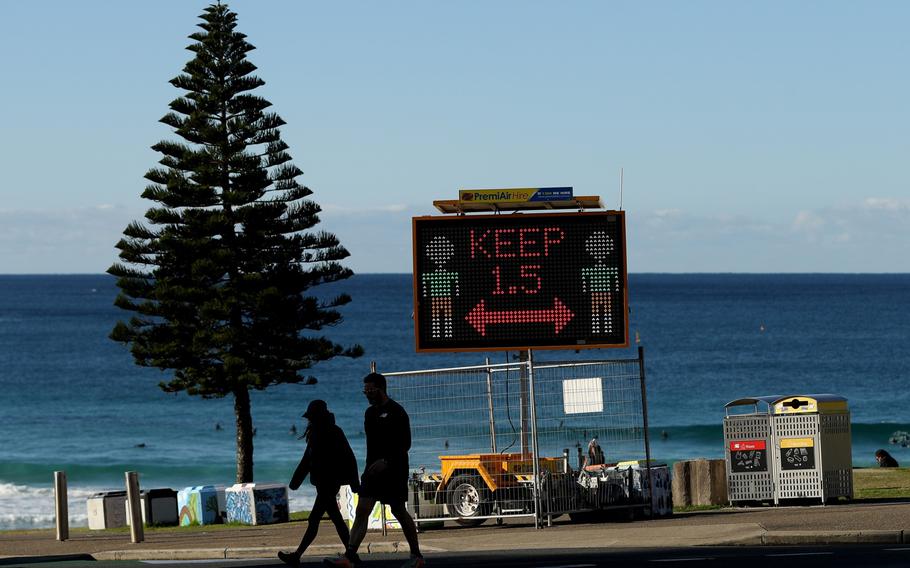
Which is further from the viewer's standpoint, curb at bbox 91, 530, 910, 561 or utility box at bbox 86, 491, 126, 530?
utility box at bbox 86, 491, 126, 530

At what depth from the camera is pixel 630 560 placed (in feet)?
46.2

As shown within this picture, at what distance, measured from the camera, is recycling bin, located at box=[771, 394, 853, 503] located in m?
19.9

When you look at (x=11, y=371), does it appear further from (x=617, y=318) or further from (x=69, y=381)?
(x=617, y=318)

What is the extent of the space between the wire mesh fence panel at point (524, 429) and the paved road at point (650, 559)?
2.58 m

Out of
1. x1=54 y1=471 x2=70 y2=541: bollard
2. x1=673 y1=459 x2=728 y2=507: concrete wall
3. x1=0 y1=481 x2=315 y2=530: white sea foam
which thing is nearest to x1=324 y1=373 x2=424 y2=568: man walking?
x1=54 y1=471 x2=70 y2=541: bollard

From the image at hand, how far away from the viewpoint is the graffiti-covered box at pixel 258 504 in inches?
909

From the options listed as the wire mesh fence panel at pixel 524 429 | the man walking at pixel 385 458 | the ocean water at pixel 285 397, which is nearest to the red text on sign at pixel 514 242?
the wire mesh fence panel at pixel 524 429

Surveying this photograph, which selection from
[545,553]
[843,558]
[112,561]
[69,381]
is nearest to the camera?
[843,558]

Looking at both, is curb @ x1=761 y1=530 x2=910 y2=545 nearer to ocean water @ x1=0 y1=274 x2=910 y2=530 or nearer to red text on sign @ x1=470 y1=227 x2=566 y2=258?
red text on sign @ x1=470 y1=227 x2=566 y2=258

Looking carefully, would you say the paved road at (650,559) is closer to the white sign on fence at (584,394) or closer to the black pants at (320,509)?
the black pants at (320,509)

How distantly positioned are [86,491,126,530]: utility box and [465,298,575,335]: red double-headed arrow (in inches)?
378

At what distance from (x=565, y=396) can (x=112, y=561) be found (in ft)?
17.7

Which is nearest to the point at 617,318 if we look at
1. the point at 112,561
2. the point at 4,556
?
the point at 112,561

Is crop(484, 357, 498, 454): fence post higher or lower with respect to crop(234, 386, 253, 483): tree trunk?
higher
